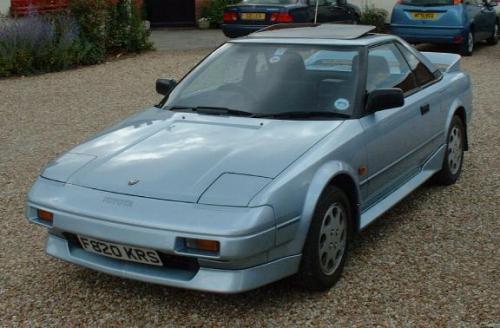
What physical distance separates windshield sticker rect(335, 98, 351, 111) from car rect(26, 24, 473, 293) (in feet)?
0.07

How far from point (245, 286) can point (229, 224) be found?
1.09ft

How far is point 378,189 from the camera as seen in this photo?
4.57 m

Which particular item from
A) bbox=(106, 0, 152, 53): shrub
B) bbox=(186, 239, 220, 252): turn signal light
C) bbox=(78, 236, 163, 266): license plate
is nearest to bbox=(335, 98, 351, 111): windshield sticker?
bbox=(186, 239, 220, 252): turn signal light

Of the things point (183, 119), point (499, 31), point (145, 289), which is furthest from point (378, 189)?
point (499, 31)

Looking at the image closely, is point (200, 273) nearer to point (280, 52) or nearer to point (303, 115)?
point (303, 115)

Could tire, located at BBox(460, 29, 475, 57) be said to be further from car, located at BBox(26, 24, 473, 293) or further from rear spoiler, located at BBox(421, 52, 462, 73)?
car, located at BBox(26, 24, 473, 293)

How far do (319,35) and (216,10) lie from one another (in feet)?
51.2

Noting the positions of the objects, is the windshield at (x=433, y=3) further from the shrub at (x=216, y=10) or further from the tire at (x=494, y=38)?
the shrub at (x=216, y=10)

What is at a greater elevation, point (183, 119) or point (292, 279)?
point (183, 119)

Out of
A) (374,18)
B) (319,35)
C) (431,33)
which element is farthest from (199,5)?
(319,35)

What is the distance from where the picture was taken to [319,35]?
4988mm

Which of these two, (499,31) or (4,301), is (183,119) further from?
(499,31)

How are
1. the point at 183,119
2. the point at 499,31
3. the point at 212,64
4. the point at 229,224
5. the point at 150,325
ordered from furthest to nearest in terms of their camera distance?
the point at 499,31 < the point at 212,64 < the point at 183,119 < the point at 150,325 < the point at 229,224

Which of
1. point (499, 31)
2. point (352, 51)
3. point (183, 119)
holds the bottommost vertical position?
point (499, 31)
